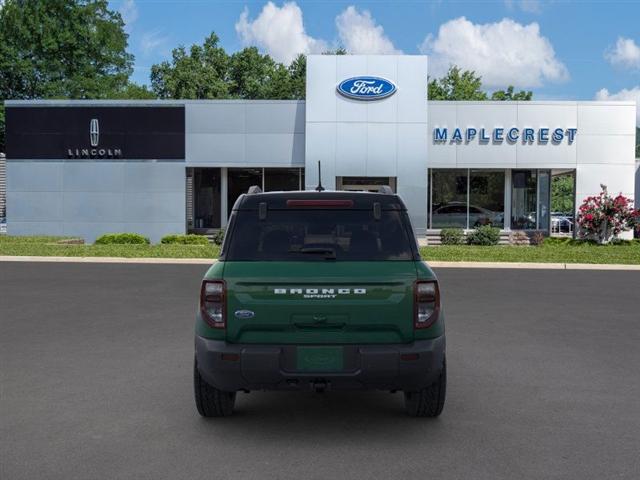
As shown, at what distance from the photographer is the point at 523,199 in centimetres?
2952

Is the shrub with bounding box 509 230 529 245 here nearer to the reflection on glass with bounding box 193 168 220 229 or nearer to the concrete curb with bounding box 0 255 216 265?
the reflection on glass with bounding box 193 168 220 229

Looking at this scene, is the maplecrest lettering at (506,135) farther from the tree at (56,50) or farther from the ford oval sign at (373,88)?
the tree at (56,50)

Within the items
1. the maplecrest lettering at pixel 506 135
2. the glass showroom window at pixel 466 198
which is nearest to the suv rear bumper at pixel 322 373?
the maplecrest lettering at pixel 506 135

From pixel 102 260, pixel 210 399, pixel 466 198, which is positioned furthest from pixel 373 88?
pixel 210 399

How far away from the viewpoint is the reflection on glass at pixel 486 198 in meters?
29.1

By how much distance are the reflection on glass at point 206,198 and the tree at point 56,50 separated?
23.5 meters

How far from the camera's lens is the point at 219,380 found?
4.94 m

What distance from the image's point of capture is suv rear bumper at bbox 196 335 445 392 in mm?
4812

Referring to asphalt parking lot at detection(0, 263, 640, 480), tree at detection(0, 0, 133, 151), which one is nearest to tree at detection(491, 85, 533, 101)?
tree at detection(0, 0, 133, 151)

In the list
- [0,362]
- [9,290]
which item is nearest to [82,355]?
[0,362]

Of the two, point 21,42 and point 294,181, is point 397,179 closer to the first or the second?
point 294,181

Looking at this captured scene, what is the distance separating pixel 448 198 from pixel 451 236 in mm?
2822

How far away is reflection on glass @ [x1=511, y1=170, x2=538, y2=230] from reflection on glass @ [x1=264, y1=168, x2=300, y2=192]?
9.01 meters

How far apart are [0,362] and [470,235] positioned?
21.4 metres
